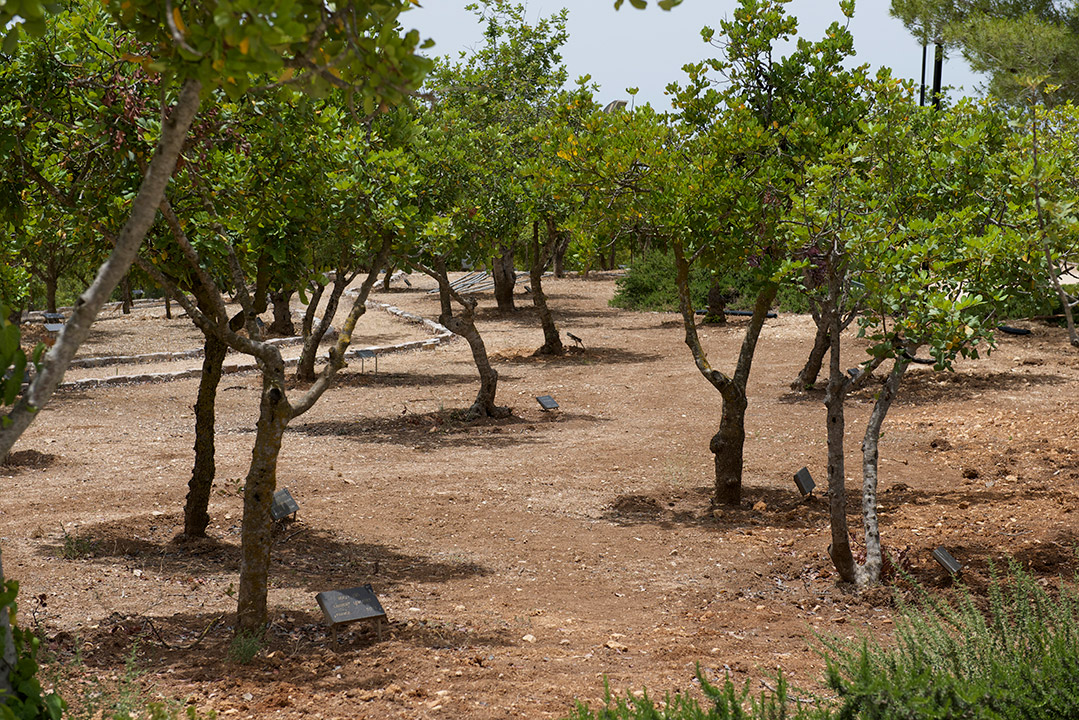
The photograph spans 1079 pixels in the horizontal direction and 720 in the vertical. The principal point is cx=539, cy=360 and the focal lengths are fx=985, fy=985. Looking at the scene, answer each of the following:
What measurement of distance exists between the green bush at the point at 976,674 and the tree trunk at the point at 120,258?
2.75 m

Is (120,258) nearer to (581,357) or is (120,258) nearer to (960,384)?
(960,384)

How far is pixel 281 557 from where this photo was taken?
300 inches

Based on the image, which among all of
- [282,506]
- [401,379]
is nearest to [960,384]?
[401,379]

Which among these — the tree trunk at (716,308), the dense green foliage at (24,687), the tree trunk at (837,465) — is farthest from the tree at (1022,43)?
the dense green foliage at (24,687)

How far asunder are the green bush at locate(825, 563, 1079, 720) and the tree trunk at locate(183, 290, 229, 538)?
17.4ft

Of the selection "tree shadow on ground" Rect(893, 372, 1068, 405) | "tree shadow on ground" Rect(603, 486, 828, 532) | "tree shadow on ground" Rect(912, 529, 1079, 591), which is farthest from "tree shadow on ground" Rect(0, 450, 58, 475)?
"tree shadow on ground" Rect(893, 372, 1068, 405)

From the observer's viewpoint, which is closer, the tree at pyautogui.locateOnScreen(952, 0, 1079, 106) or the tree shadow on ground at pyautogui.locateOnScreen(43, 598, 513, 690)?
the tree shadow on ground at pyautogui.locateOnScreen(43, 598, 513, 690)

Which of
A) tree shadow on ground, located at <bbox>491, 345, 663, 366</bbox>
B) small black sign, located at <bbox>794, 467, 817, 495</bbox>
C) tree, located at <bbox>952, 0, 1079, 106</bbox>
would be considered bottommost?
small black sign, located at <bbox>794, 467, 817, 495</bbox>

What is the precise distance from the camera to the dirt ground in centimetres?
504

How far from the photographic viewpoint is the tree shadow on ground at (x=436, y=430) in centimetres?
1274

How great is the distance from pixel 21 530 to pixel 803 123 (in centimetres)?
714

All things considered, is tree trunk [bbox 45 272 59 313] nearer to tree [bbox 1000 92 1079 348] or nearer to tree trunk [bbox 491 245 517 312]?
tree trunk [bbox 491 245 517 312]

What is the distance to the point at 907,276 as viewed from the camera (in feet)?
18.8

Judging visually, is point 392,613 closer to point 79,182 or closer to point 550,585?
point 550,585
